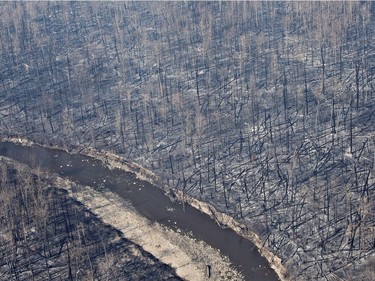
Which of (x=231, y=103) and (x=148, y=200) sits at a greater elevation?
(x=231, y=103)

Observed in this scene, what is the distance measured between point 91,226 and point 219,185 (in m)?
11.2

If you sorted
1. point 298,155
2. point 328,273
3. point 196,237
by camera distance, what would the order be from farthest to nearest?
point 298,155 < point 196,237 < point 328,273

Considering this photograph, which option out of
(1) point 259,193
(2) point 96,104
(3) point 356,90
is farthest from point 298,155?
(2) point 96,104

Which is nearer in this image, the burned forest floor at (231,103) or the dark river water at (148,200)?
the dark river water at (148,200)

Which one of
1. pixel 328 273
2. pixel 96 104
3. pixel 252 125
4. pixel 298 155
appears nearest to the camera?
pixel 328 273

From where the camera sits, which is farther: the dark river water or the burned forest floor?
the burned forest floor

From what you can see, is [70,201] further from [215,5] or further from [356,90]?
[215,5]

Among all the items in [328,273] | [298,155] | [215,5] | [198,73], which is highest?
[215,5]

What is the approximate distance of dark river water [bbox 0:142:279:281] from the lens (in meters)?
41.9

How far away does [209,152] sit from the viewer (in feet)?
171

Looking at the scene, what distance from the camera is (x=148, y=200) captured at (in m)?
48.5

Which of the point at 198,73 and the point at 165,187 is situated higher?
the point at 198,73

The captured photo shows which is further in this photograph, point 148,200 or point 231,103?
point 231,103

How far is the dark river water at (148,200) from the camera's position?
41.9m
